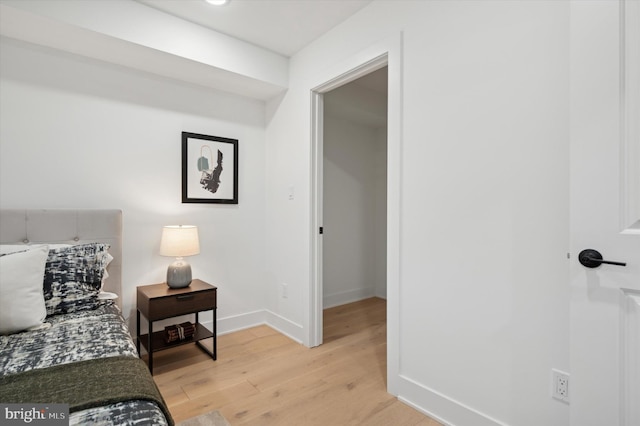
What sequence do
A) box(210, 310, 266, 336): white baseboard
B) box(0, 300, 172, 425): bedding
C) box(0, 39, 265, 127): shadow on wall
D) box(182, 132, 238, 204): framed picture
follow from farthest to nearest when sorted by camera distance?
box(210, 310, 266, 336): white baseboard, box(182, 132, 238, 204): framed picture, box(0, 39, 265, 127): shadow on wall, box(0, 300, 172, 425): bedding

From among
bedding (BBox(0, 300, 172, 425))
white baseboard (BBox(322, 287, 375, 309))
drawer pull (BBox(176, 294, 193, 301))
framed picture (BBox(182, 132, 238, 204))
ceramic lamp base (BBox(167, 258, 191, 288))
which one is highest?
framed picture (BBox(182, 132, 238, 204))

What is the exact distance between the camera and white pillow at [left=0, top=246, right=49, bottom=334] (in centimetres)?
144

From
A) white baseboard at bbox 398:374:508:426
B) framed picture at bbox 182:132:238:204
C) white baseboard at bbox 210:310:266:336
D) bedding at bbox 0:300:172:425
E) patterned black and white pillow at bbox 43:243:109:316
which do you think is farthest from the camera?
white baseboard at bbox 210:310:266:336

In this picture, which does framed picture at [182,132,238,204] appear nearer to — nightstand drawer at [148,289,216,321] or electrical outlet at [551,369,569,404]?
nightstand drawer at [148,289,216,321]

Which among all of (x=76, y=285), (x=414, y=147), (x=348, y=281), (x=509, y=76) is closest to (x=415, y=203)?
(x=414, y=147)

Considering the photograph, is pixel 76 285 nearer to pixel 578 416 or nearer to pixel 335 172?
pixel 578 416

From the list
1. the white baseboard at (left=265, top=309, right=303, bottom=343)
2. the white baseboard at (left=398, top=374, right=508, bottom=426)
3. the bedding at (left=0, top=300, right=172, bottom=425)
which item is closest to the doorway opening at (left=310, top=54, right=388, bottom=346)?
the white baseboard at (left=265, top=309, right=303, bottom=343)

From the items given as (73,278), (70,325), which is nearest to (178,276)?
(73,278)

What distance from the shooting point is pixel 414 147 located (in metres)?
1.89

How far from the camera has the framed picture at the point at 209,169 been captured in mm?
2795

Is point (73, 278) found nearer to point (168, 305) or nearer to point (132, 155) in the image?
point (168, 305)

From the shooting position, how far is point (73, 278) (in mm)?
1832

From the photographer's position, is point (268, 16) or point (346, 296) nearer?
point (268, 16)

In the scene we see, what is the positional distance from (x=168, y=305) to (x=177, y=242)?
1.51ft
